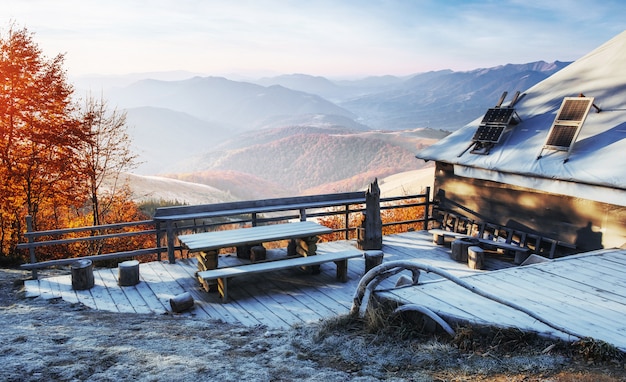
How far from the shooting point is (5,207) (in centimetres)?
1377

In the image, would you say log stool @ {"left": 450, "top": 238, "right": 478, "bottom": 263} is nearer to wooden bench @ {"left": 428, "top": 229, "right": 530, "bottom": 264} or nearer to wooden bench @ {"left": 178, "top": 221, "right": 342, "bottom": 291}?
wooden bench @ {"left": 428, "top": 229, "right": 530, "bottom": 264}

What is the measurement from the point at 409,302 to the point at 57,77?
50.2 ft

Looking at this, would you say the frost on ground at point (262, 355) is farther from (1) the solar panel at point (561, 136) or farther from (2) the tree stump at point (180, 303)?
(1) the solar panel at point (561, 136)

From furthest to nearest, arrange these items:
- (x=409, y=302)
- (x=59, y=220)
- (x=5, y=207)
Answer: (x=59, y=220)
(x=5, y=207)
(x=409, y=302)

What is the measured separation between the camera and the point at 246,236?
8.31 meters

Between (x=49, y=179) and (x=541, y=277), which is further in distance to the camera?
(x=49, y=179)

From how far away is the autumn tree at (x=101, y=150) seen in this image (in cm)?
1644

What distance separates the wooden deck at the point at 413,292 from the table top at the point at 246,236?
84 cm

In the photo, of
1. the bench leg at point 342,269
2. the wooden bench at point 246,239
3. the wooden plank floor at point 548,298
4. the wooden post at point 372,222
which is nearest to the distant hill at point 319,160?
the wooden post at point 372,222

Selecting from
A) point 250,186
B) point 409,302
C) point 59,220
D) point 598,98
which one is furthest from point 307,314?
point 250,186

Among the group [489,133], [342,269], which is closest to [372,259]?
[342,269]

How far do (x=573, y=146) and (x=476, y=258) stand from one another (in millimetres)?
3042

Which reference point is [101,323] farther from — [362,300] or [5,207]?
[5,207]

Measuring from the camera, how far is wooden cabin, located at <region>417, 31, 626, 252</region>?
8164 millimetres
